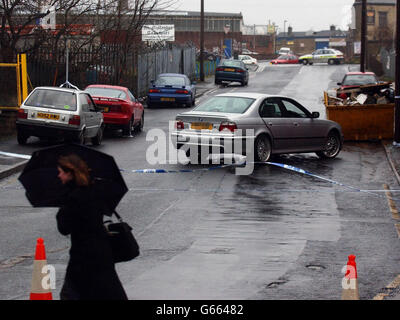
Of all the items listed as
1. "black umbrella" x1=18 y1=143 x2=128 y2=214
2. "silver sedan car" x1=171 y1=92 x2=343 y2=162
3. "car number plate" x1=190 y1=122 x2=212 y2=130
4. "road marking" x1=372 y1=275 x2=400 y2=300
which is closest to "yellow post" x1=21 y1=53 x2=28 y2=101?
"silver sedan car" x1=171 y1=92 x2=343 y2=162

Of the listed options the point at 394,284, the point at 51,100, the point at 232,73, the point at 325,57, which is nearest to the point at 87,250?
the point at 394,284

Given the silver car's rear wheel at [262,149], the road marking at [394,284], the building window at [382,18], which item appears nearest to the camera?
the road marking at [394,284]

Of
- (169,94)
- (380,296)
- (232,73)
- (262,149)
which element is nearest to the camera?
(380,296)

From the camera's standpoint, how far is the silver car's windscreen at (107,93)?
24766 millimetres

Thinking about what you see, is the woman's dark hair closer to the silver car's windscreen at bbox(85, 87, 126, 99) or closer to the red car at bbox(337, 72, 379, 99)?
the silver car's windscreen at bbox(85, 87, 126, 99)

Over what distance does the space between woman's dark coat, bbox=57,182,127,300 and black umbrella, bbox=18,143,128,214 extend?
0.45 ft

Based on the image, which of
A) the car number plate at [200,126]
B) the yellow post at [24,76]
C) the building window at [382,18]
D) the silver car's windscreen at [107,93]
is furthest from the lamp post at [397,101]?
the building window at [382,18]

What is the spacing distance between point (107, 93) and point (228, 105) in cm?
797

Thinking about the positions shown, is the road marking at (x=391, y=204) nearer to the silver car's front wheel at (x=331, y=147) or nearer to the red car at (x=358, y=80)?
the silver car's front wheel at (x=331, y=147)

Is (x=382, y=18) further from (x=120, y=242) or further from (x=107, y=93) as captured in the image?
(x=120, y=242)

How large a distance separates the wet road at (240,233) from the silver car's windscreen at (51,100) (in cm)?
267

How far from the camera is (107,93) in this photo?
24953 millimetres

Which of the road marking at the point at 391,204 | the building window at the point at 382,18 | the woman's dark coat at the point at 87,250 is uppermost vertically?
the building window at the point at 382,18
